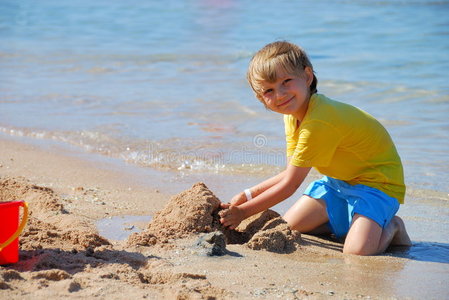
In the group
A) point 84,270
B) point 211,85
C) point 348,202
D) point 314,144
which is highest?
point 211,85

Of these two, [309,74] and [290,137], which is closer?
[309,74]

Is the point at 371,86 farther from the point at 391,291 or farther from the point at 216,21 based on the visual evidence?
the point at 216,21

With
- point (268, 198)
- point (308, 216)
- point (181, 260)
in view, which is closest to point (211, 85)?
point (308, 216)

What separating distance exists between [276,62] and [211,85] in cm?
452

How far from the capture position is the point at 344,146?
3.58m

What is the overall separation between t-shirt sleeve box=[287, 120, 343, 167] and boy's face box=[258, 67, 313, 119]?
0.13 metres

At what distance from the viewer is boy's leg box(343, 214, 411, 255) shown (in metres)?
3.39

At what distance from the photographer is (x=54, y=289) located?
2549 mm

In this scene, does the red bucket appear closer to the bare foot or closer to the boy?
the boy

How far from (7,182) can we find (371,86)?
16.0 feet

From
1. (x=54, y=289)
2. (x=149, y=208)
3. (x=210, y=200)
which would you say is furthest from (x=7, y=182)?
(x=54, y=289)

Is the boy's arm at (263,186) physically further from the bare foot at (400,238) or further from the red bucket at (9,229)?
the red bucket at (9,229)

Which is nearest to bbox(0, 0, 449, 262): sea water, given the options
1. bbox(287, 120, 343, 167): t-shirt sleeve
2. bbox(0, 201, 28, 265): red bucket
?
bbox(287, 120, 343, 167): t-shirt sleeve

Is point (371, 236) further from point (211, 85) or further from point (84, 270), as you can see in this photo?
point (211, 85)
